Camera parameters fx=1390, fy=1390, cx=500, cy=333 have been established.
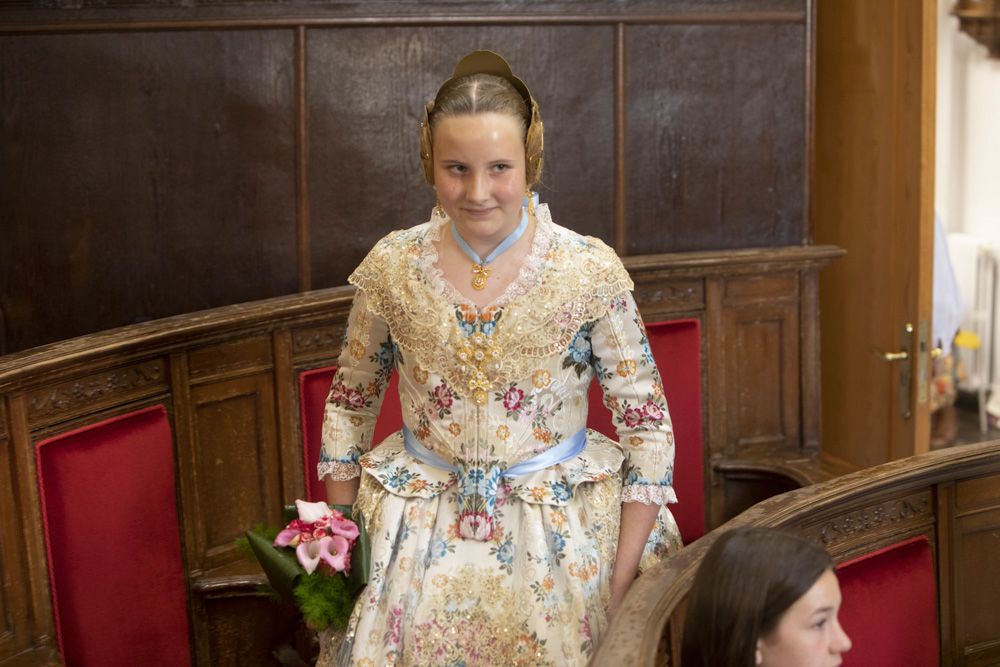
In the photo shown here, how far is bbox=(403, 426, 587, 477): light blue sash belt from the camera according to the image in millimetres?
2486

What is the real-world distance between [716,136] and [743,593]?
2908 millimetres

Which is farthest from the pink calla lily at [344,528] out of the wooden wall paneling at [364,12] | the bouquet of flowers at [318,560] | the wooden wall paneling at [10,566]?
the wooden wall paneling at [364,12]

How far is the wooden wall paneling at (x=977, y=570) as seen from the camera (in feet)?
9.93

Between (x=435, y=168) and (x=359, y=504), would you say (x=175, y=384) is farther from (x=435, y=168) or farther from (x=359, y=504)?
(x=435, y=168)

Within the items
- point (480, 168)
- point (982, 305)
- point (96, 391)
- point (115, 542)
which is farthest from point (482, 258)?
point (982, 305)

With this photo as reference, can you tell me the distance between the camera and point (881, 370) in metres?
4.80

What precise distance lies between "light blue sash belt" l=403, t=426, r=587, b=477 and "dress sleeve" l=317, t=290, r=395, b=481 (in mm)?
95

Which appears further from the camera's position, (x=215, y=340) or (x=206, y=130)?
(x=206, y=130)

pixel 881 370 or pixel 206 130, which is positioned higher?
pixel 206 130

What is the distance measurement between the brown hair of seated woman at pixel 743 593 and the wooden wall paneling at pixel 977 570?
1.16 m

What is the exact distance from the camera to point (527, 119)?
7.86ft

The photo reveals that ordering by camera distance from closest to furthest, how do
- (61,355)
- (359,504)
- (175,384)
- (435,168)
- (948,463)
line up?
(435,168) → (359,504) → (948,463) → (61,355) → (175,384)

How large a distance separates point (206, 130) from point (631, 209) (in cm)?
141

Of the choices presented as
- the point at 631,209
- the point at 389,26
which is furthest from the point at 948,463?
the point at 389,26
